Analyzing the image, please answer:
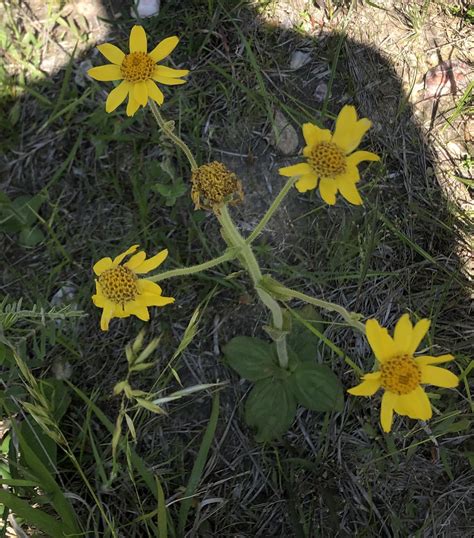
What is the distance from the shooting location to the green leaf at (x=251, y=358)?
2201 mm

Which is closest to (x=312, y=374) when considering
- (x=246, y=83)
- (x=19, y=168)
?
(x=246, y=83)

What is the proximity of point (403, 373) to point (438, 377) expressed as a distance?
119 millimetres

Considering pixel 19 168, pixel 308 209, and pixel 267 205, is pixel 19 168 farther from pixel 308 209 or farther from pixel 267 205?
pixel 308 209

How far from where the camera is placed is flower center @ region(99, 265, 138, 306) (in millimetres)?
1730

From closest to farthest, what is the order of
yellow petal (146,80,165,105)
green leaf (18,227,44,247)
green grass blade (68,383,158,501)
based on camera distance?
yellow petal (146,80,165,105) < green grass blade (68,383,158,501) < green leaf (18,227,44,247)

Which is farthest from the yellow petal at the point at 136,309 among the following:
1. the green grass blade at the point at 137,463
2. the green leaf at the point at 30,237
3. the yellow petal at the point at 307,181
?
the green leaf at the point at 30,237

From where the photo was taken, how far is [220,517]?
2.24 m

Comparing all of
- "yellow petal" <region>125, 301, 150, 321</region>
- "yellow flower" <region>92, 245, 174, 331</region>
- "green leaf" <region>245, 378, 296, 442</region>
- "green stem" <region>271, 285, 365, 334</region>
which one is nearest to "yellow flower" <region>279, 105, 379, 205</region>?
"green stem" <region>271, 285, 365, 334</region>

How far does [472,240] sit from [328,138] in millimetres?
1046

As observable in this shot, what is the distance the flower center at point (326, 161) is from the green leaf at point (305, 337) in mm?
750

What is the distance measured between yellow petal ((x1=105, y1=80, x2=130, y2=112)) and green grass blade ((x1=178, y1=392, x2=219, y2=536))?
107cm

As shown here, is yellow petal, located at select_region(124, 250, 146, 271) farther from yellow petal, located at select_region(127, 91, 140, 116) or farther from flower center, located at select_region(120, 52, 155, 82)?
flower center, located at select_region(120, 52, 155, 82)

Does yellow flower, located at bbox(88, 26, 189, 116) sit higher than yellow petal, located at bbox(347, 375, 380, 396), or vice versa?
yellow flower, located at bbox(88, 26, 189, 116)

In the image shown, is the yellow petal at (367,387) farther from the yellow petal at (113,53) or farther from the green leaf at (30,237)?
the green leaf at (30,237)
